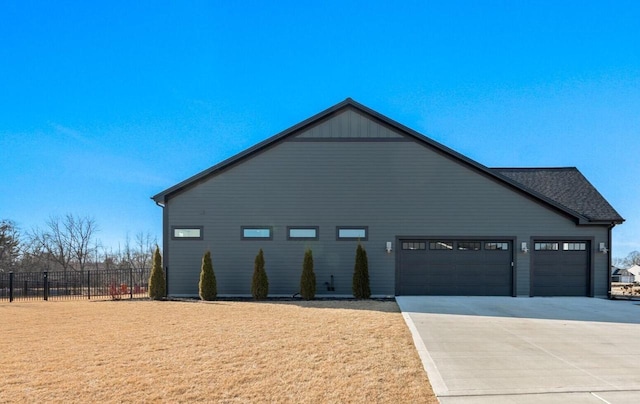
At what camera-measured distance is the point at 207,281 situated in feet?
43.9

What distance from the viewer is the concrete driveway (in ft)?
14.6

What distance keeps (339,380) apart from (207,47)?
13.5 m

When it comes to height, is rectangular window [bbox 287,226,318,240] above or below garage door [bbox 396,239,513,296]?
above

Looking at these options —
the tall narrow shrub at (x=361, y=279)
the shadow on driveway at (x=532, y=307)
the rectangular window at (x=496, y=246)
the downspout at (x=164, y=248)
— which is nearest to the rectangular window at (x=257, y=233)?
the downspout at (x=164, y=248)

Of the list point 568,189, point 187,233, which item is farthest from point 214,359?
point 568,189

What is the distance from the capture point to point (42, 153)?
2616 cm

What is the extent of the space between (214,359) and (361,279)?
847 centimetres

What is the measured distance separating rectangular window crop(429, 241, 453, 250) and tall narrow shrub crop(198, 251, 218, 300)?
26.6 feet

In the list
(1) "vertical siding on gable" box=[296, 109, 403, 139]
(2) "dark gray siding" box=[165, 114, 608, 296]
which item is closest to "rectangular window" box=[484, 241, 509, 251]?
(2) "dark gray siding" box=[165, 114, 608, 296]

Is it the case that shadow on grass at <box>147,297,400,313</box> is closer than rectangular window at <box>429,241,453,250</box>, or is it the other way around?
shadow on grass at <box>147,297,400,313</box>

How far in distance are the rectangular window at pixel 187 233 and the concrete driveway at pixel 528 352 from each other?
26.2 ft

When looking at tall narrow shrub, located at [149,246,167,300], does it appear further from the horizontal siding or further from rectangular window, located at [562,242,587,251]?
rectangular window, located at [562,242,587,251]

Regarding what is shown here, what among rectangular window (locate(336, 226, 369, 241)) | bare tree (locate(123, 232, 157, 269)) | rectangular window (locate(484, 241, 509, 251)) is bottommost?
bare tree (locate(123, 232, 157, 269))

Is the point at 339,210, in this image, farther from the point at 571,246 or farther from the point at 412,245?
the point at 571,246
